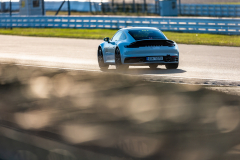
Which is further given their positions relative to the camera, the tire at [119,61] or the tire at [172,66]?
the tire at [172,66]

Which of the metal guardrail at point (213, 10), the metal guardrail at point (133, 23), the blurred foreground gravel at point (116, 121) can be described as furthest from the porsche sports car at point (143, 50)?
the metal guardrail at point (213, 10)

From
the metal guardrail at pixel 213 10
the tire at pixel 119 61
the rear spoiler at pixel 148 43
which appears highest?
the metal guardrail at pixel 213 10

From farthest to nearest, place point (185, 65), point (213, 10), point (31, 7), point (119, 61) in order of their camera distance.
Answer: point (213, 10) → point (31, 7) → point (185, 65) → point (119, 61)

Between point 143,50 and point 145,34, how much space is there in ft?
2.73

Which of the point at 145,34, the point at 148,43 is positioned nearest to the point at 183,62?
the point at 145,34

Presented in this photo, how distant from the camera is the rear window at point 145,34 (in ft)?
44.9

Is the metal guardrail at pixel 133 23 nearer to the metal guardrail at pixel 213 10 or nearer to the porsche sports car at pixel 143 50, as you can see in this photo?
the porsche sports car at pixel 143 50

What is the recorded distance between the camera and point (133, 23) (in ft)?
110

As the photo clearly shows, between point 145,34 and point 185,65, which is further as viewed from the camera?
point 185,65

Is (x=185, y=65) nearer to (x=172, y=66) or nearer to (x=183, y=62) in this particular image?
(x=183, y=62)

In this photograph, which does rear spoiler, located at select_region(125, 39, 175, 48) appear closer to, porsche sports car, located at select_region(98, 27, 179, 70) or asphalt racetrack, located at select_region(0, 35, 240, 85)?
porsche sports car, located at select_region(98, 27, 179, 70)

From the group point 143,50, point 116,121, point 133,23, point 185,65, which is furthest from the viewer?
point 133,23

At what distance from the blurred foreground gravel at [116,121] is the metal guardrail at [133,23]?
63.9ft

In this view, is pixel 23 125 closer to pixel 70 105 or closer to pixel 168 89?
pixel 70 105
